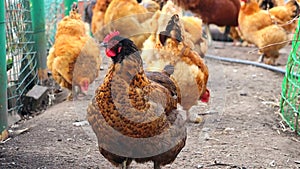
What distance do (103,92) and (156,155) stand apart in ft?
1.58

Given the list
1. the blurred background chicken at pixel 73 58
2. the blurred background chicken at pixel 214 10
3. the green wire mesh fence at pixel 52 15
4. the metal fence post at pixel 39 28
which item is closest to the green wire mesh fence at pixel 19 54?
the metal fence post at pixel 39 28

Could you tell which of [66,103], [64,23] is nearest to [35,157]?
[66,103]

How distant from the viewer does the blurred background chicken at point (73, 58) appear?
15.3 ft

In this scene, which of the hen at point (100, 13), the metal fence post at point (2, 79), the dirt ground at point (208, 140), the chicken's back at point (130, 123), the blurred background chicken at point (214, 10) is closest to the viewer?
the chicken's back at point (130, 123)

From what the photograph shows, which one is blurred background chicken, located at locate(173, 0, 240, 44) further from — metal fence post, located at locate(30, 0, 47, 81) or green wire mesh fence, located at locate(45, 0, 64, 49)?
metal fence post, located at locate(30, 0, 47, 81)

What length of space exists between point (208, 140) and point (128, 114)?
53.7 inches

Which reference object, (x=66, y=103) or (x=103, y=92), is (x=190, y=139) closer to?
(x=103, y=92)

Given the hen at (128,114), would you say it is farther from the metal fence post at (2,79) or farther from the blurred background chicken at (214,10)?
the blurred background chicken at (214,10)

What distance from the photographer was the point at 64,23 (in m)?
4.90

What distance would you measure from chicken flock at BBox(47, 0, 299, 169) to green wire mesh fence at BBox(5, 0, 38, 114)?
0.25 metres

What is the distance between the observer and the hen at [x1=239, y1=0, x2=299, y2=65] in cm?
652

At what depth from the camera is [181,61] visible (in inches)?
147

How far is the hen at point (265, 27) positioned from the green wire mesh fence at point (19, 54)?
3.33 metres

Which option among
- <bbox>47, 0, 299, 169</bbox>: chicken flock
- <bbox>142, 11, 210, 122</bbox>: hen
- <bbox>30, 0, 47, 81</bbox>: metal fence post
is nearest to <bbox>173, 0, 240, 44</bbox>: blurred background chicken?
<bbox>47, 0, 299, 169</bbox>: chicken flock
